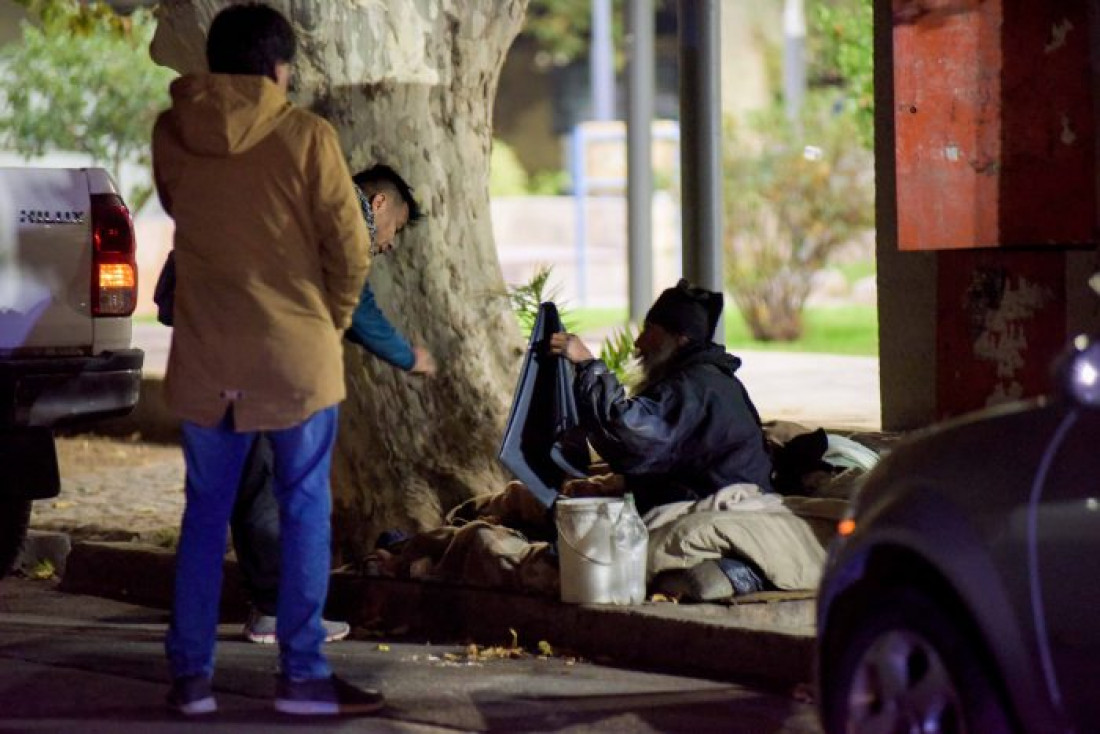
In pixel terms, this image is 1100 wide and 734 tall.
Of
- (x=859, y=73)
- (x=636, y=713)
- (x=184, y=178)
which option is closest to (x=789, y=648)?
(x=636, y=713)

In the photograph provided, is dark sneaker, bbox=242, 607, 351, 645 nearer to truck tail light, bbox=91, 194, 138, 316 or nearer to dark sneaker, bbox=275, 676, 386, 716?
dark sneaker, bbox=275, 676, 386, 716

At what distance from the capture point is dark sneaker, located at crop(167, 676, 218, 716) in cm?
585

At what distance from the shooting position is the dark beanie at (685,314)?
24.2 feet

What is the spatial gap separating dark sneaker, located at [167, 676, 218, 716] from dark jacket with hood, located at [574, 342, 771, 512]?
184 centimetres

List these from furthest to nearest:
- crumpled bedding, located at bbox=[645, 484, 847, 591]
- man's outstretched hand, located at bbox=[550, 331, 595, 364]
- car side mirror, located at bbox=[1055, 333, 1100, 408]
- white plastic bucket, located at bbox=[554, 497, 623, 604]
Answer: man's outstretched hand, located at bbox=[550, 331, 595, 364], crumpled bedding, located at bbox=[645, 484, 847, 591], white plastic bucket, located at bbox=[554, 497, 623, 604], car side mirror, located at bbox=[1055, 333, 1100, 408]

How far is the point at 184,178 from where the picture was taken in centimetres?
567

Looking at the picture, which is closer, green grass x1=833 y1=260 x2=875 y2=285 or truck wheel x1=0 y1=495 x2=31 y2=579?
truck wheel x1=0 y1=495 x2=31 y2=579

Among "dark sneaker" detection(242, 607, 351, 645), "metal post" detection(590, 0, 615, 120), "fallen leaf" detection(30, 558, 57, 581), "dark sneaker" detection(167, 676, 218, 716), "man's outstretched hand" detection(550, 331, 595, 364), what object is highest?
"metal post" detection(590, 0, 615, 120)

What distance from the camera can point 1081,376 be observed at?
425 cm

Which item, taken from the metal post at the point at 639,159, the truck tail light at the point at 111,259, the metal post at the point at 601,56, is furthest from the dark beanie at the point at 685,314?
the metal post at the point at 601,56

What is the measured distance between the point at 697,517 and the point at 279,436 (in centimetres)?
187

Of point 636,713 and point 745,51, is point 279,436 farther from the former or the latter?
point 745,51

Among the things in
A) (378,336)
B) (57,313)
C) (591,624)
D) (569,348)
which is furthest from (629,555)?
(57,313)

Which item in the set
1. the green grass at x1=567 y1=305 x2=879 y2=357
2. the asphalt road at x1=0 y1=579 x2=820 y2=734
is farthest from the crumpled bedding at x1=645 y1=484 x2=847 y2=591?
the green grass at x1=567 y1=305 x2=879 y2=357
